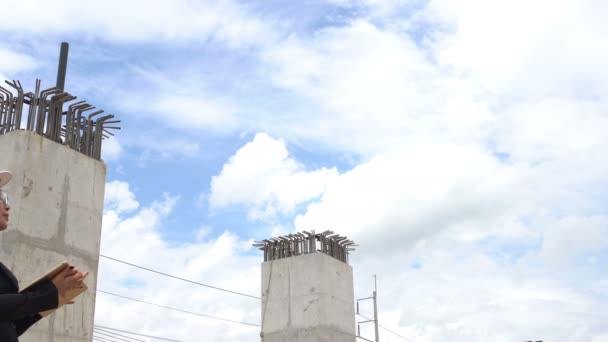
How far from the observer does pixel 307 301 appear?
12930mm

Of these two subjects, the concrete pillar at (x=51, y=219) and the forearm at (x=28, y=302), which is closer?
the forearm at (x=28, y=302)

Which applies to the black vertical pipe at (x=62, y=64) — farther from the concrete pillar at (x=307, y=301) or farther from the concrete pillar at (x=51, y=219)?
the concrete pillar at (x=307, y=301)

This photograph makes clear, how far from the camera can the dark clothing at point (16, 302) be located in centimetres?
231

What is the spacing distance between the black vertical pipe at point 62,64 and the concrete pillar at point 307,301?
6.38 meters

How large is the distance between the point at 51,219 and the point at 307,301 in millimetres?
6556

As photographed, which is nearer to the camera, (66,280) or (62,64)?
(66,280)

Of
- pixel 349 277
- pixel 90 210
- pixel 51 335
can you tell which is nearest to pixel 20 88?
pixel 90 210

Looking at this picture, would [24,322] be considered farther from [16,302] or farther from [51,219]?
[51,219]

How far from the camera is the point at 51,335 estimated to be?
7000 mm

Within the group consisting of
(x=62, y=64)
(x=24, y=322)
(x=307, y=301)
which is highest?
(x=62, y=64)

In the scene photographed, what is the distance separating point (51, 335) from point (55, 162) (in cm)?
174

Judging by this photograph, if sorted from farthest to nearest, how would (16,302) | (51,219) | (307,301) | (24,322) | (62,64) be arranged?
1. (307,301)
2. (62,64)
3. (51,219)
4. (24,322)
5. (16,302)

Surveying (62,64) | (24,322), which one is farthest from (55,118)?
(24,322)

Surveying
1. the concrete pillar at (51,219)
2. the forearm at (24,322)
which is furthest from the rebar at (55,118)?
the forearm at (24,322)
